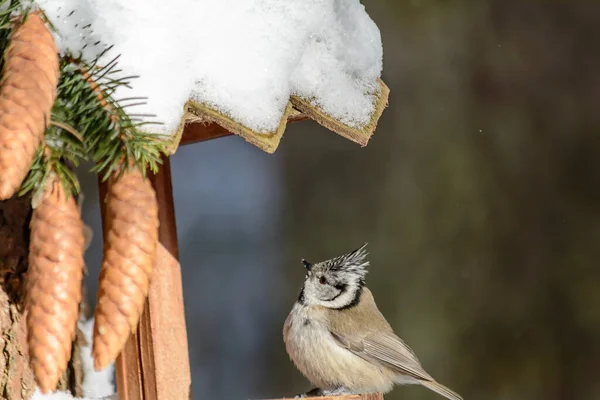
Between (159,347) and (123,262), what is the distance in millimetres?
316

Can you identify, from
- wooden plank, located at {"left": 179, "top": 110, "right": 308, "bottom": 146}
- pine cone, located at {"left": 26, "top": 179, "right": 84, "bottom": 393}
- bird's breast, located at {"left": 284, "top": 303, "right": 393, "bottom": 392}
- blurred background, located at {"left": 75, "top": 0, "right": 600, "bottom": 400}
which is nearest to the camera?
pine cone, located at {"left": 26, "top": 179, "right": 84, "bottom": 393}

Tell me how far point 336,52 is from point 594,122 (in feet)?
11.5

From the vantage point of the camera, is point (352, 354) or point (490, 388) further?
point (490, 388)

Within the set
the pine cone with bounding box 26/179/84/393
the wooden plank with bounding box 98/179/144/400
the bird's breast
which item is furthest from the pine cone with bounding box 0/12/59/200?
the bird's breast

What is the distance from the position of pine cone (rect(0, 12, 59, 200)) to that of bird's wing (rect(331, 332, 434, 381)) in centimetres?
133

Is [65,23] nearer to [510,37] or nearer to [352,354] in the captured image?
[352,354]

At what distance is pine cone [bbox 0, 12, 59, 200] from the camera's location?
1027mm

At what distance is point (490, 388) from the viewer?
4.78 metres

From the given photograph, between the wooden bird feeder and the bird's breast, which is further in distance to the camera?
the bird's breast

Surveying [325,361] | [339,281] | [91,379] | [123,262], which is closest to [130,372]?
[123,262]

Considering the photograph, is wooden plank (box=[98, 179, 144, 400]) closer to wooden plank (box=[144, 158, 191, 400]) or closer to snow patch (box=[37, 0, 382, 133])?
wooden plank (box=[144, 158, 191, 400])

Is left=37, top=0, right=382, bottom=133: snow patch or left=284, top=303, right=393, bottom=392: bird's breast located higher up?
left=37, top=0, right=382, bottom=133: snow patch

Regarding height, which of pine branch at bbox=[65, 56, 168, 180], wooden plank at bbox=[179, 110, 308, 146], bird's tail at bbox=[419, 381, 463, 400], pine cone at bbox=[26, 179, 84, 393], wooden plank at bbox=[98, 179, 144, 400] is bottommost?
bird's tail at bbox=[419, 381, 463, 400]

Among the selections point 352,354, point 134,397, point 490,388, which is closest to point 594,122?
point 490,388
